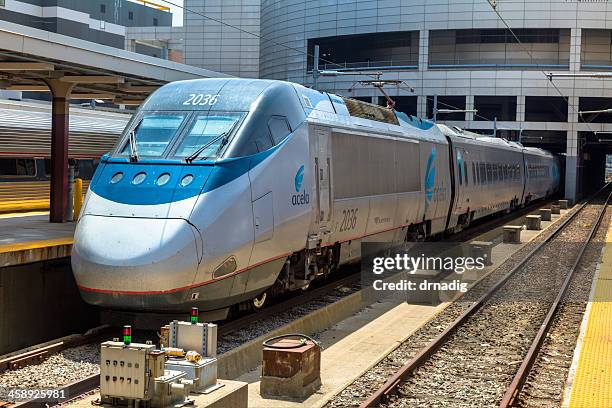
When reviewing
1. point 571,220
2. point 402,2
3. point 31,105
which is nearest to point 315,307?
point 31,105

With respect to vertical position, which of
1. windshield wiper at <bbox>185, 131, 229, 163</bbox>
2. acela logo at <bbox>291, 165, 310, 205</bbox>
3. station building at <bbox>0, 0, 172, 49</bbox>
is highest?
station building at <bbox>0, 0, 172, 49</bbox>

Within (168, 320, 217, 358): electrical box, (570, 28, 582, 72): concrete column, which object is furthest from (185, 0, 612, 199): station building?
(168, 320, 217, 358): electrical box

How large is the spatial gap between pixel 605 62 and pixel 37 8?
150 feet

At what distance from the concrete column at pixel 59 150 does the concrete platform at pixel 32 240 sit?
422 millimetres

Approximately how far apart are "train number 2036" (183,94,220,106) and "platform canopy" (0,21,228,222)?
11.6 feet

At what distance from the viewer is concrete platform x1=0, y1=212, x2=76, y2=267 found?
1073cm

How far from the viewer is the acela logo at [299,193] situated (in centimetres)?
1119

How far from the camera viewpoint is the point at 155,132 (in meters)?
10.7

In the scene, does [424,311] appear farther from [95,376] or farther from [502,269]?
[95,376]

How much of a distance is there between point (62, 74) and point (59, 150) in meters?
1.82

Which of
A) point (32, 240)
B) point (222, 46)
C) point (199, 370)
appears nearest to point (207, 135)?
point (32, 240)

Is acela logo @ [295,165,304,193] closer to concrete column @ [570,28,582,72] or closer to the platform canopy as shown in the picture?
the platform canopy

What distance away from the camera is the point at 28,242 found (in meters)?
11.9

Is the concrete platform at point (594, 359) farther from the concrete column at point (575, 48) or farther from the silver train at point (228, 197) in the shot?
the concrete column at point (575, 48)
